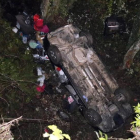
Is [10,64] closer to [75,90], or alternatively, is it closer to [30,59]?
[30,59]

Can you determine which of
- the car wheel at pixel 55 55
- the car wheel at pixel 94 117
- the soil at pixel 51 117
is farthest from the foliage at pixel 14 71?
the car wheel at pixel 94 117

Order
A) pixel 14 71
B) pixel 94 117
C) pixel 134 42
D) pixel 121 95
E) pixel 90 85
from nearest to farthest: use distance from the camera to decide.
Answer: pixel 94 117
pixel 90 85
pixel 121 95
pixel 14 71
pixel 134 42

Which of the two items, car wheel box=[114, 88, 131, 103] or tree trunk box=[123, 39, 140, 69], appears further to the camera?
tree trunk box=[123, 39, 140, 69]

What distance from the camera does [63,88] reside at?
7.19m

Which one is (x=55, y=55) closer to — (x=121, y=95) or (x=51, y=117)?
(x=51, y=117)

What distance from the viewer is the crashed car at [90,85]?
5.99m

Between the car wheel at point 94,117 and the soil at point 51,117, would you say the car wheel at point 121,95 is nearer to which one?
the car wheel at point 94,117

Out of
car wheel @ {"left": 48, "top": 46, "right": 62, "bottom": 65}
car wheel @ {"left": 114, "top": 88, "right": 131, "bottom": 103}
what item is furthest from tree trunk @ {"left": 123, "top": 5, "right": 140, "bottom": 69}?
car wheel @ {"left": 48, "top": 46, "right": 62, "bottom": 65}

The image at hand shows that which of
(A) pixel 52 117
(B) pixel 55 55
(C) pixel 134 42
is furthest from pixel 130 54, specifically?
(A) pixel 52 117

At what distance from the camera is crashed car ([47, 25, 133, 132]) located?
599 cm

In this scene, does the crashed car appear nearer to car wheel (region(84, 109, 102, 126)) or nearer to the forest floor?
car wheel (region(84, 109, 102, 126))

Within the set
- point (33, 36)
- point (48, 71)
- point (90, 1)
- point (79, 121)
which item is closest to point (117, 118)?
point (79, 121)

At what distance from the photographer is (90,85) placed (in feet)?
20.2

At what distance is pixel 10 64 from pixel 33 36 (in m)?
1.55
